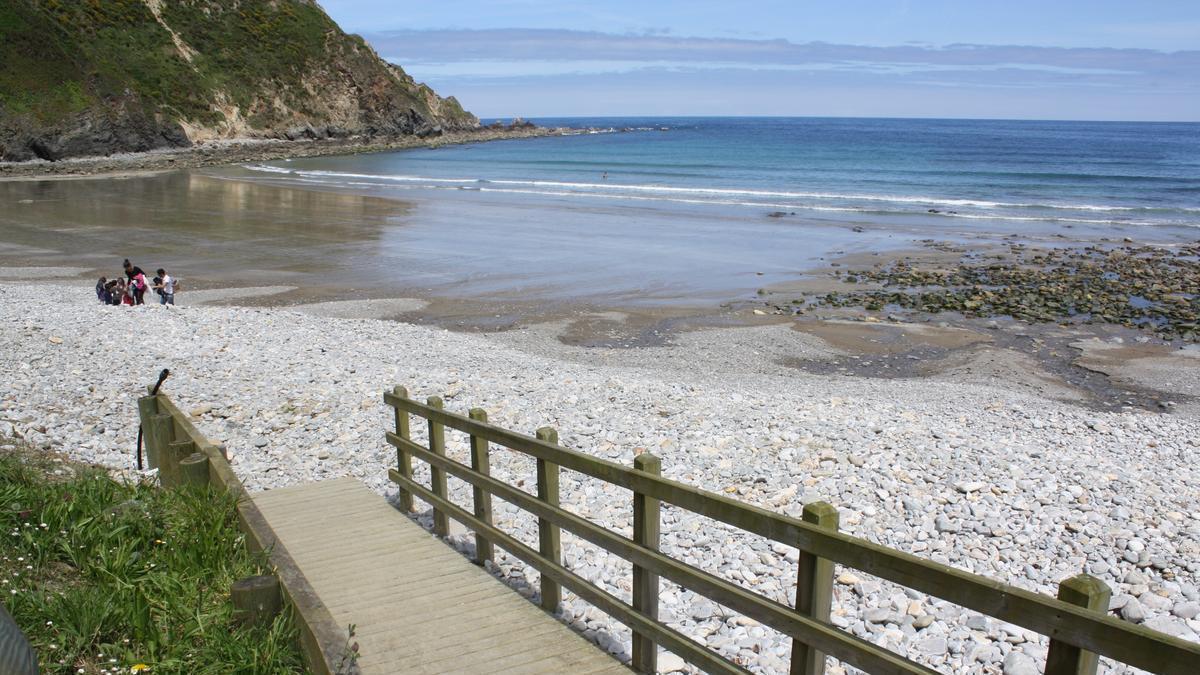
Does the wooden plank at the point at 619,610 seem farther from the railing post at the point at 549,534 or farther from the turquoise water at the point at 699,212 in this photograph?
the turquoise water at the point at 699,212

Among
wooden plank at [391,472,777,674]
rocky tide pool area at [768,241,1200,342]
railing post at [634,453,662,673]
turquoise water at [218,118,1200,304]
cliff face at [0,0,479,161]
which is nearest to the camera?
wooden plank at [391,472,777,674]

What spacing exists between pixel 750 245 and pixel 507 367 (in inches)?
775

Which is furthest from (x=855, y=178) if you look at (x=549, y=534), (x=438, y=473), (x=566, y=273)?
(x=549, y=534)

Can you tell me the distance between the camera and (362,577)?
608cm

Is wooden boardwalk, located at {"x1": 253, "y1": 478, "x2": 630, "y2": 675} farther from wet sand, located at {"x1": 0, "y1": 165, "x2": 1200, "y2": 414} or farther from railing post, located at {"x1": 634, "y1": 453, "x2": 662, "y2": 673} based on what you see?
wet sand, located at {"x1": 0, "y1": 165, "x2": 1200, "y2": 414}

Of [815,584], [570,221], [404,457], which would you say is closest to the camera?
[815,584]

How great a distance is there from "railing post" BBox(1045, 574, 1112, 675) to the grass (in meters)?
2.83

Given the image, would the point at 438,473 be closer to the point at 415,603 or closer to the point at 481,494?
the point at 481,494

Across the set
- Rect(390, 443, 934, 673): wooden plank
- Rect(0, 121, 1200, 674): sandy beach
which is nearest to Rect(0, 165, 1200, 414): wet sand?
Rect(0, 121, 1200, 674): sandy beach

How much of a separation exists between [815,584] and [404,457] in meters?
4.70

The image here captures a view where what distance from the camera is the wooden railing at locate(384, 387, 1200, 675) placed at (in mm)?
2939

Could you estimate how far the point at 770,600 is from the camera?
13.4 ft

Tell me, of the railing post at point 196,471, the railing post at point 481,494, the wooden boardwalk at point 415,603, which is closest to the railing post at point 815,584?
the wooden boardwalk at point 415,603

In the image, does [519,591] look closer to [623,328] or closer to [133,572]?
[133,572]
